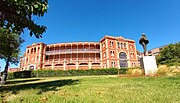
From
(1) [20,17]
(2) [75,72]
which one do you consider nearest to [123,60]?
(2) [75,72]

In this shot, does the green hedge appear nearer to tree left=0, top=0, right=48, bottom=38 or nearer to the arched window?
the arched window

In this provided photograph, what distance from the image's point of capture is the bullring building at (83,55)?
4769 centimetres

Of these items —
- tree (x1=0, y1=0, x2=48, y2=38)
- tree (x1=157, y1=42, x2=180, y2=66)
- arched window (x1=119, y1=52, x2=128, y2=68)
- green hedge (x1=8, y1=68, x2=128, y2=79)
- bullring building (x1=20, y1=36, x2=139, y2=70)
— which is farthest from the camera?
arched window (x1=119, y1=52, x2=128, y2=68)

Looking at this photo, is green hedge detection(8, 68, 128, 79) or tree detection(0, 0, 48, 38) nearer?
tree detection(0, 0, 48, 38)

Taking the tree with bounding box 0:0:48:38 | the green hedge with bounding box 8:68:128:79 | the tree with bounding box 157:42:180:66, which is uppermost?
the tree with bounding box 157:42:180:66

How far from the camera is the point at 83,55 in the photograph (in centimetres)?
5081

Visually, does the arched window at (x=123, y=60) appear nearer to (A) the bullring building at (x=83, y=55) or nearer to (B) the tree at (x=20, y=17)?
(A) the bullring building at (x=83, y=55)

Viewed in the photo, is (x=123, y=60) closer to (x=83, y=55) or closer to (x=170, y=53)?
(x=83, y=55)

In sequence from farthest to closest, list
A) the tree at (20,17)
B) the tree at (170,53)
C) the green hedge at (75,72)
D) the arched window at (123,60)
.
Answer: the arched window at (123,60), the tree at (170,53), the green hedge at (75,72), the tree at (20,17)

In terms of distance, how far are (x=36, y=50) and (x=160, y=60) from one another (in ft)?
138

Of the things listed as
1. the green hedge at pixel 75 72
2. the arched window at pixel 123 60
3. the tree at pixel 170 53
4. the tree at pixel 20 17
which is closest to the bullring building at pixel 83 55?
the arched window at pixel 123 60

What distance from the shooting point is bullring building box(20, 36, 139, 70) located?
47.7 metres

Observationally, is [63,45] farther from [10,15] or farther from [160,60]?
[10,15]

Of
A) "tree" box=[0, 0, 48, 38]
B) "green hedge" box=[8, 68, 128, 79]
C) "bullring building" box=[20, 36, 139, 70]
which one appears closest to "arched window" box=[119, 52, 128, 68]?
"bullring building" box=[20, 36, 139, 70]
